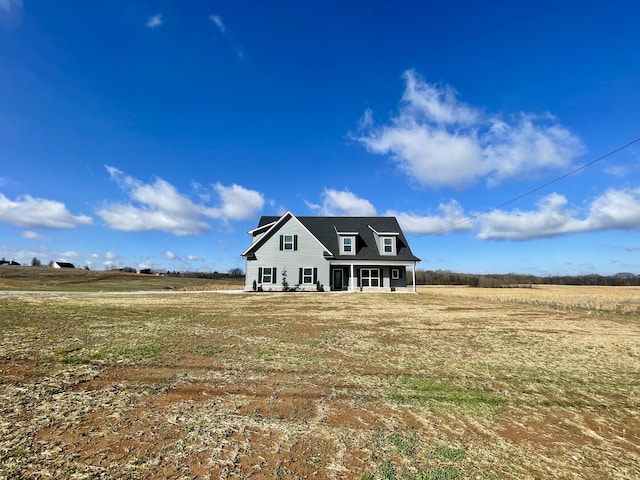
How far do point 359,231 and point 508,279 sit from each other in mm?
65085

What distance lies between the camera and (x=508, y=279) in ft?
265

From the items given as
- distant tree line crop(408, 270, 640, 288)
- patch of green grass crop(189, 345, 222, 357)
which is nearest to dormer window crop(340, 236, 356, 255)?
patch of green grass crop(189, 345, 222, 357)

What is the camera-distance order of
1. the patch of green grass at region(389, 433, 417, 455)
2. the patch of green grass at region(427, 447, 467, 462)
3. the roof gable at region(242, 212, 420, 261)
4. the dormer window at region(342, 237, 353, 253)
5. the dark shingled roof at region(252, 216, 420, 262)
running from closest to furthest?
the patch of green grass at region(427, 447, 467, 462) < the patch of green grass at region(389, 433, 417, 455) < the roof gable at region(242, 212, 420, 261) < the dark shingled roof at region(252, 216, 420, 262) < the dormer window at region(342, 237, 353, 253)

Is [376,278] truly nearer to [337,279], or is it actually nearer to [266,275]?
[337,279]

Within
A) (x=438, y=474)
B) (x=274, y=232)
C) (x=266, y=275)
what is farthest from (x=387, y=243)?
(x=438, y=474)

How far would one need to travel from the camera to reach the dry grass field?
9.73ft

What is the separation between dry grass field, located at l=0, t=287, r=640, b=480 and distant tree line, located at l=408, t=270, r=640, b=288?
6211cm

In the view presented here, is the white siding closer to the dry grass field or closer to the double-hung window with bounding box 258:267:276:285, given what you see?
the double-hung window with bounding box 258:267:276:285

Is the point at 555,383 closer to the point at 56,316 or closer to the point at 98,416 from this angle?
the point at 98,416

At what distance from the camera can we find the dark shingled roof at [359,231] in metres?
29.3

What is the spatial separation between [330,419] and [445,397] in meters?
1.79

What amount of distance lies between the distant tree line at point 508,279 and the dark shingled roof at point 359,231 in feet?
123

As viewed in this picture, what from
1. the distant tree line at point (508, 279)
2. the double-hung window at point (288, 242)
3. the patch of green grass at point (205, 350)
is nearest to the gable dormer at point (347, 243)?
the double-hung window at point (288, 242)

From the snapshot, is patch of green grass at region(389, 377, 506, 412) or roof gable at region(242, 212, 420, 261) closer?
patch of green grass at region(389, 377, 506, 412)
